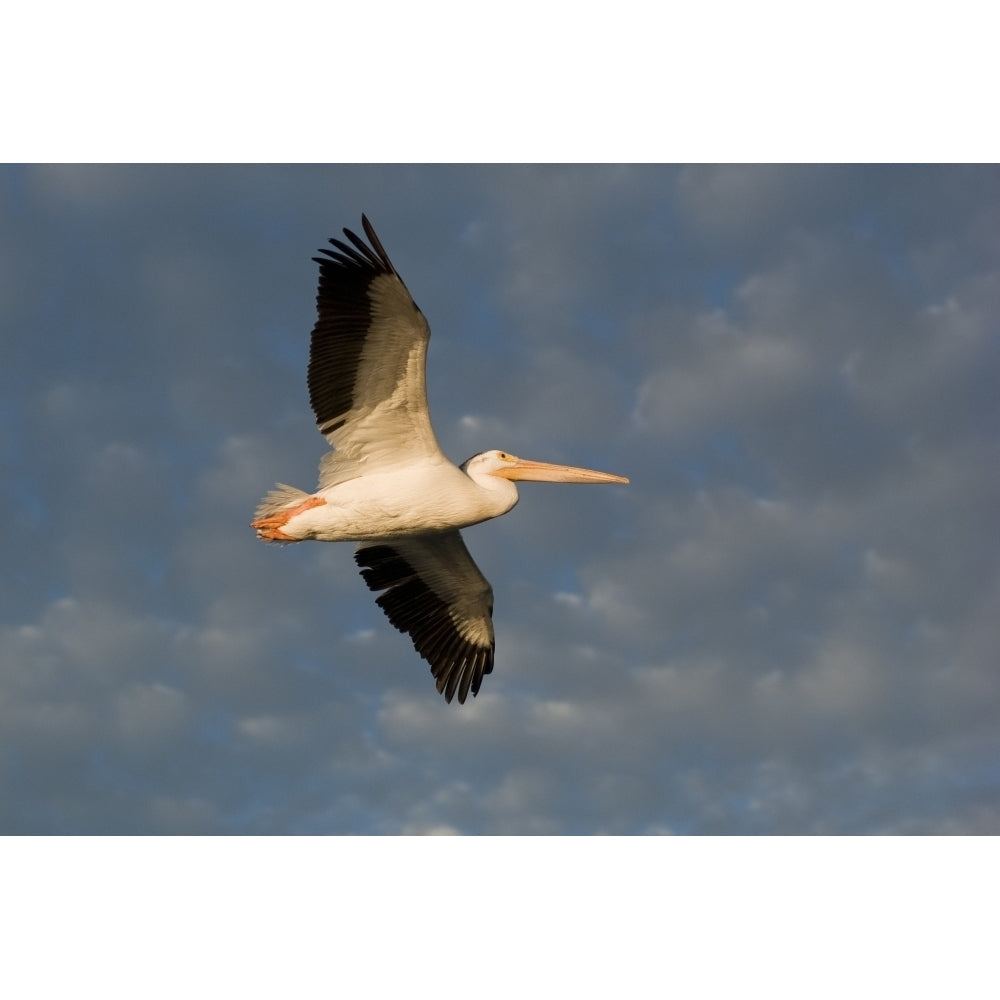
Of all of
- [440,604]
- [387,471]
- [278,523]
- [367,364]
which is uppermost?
[367,364]

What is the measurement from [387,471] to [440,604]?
7.91 ft

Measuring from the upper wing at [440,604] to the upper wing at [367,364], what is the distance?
179 cm

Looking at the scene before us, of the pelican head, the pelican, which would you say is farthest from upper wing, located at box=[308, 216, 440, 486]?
the pelican head

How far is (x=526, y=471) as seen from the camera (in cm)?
1370

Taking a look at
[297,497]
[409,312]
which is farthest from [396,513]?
[409,312]

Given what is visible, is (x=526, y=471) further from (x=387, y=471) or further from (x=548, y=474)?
(x=387, y=471)

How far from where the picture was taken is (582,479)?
1414 centimetres

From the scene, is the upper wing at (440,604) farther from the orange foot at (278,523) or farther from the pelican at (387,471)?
the orange foot at (278,523)

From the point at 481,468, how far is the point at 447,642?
2279 millimetres

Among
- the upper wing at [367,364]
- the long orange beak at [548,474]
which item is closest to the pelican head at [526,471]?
the long orange beak at [548,474]

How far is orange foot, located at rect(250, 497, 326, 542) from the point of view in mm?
12539

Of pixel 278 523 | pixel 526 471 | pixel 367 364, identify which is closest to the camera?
pixel 367 364

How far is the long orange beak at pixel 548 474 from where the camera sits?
13641mm

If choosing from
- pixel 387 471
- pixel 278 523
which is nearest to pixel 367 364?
pixel 387 471
